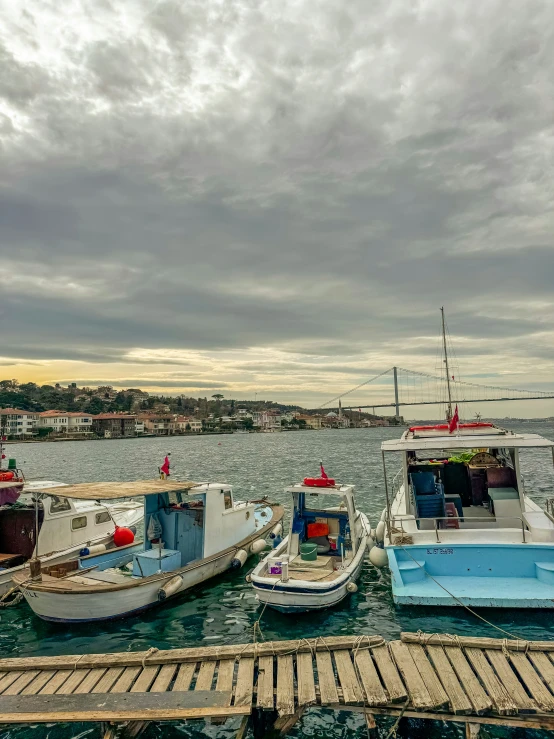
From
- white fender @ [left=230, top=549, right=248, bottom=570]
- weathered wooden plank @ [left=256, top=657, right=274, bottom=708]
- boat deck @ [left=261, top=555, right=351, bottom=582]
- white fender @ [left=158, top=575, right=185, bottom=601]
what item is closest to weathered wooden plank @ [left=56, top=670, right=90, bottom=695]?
weathered wooden plank @ [left=256, top=657, right=274, bottom=708]

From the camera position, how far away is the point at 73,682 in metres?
6.68

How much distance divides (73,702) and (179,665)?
4.80 ft

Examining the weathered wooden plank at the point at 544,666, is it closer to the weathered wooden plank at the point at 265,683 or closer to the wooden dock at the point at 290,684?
the wooden dock at the point at 290,684

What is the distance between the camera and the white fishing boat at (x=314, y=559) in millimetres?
10406

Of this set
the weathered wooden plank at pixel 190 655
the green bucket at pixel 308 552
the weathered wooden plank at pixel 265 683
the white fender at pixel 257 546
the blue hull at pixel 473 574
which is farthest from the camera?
the white fender at pixel 257 546

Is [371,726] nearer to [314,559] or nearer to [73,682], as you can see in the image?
[73,682]

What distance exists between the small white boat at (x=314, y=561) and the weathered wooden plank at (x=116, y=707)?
4417 millimetres

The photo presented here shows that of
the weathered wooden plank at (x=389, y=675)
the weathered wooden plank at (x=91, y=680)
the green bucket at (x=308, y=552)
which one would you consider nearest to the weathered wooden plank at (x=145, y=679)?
the weathered wooden plank at (x=91, y=680)

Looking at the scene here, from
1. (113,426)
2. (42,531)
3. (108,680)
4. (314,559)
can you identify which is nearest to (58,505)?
(42,531)

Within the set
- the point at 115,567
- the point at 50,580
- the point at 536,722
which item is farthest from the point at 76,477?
the point at 536,722

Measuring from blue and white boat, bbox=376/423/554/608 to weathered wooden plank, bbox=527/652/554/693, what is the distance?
9.27 feet

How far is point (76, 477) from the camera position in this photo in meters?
52.2

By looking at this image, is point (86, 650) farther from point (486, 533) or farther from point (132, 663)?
point (486, 533)

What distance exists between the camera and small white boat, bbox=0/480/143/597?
1276 centimetres
